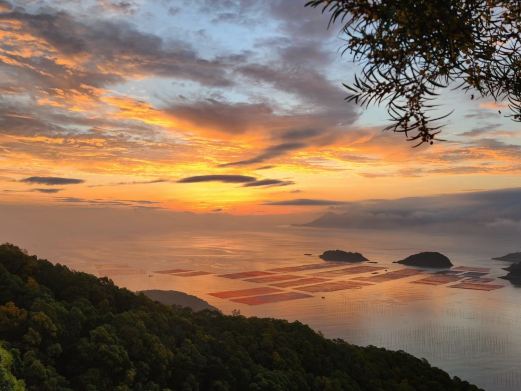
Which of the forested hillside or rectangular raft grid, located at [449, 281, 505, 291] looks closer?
the forested hillside

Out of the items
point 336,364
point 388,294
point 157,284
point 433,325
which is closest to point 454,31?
point 336,364

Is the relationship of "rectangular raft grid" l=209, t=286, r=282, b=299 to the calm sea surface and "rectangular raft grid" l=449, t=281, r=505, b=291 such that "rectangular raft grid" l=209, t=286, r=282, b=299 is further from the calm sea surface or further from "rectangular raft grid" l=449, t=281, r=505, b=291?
"rectangular raft grid" l=449, t=281, r=505, b=291

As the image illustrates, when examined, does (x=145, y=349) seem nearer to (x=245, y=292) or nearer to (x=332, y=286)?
(x=245, y=292)

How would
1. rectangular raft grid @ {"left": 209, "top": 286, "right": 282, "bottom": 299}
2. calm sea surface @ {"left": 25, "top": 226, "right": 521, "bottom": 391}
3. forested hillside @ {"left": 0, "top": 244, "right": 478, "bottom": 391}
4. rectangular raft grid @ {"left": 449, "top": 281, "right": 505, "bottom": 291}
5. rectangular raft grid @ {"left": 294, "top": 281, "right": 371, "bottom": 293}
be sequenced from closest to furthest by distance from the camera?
forested hillside @ {"left": 0, "top": 244, "right": 478, "bottom": 391} < calm sea surface @ {"left": 25, "top": 226, "right": 521, "bottom": 391} < rectangular raft grid @ {"left": 209, "top": 286, "right": 282, "bottom": 299} < rectangular raft grid @ {"left": 294, "top": 281, "right": 371, "bottom": 293} < rectangular raft grid @ {"left": 449, "top": 281, "right": 505, "bottom": 291}

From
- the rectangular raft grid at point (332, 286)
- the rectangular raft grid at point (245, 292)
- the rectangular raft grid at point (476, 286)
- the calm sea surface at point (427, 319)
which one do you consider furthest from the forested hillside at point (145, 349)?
the rectangular raft grid at point (476, 286)

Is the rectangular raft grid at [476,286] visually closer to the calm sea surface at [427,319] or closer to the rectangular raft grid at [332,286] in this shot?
the calm sea surface at [427,319]

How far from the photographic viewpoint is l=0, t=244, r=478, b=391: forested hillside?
2420 centimetres

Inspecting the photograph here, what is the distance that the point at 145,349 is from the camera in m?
27.5

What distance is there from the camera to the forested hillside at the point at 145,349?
953 inches

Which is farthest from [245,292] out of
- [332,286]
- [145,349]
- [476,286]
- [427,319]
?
[145,349]

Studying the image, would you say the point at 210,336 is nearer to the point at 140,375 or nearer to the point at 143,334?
the point at 143,334

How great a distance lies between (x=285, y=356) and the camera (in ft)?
111

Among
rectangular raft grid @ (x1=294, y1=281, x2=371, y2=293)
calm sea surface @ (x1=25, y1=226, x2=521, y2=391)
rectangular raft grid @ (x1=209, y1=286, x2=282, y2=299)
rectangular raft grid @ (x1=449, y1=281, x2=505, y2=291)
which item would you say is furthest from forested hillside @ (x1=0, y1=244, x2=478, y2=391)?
rectangular raft grid @ (x1=449, y1=281, x2=505, y2=291)

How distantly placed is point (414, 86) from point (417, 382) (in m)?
34.8
